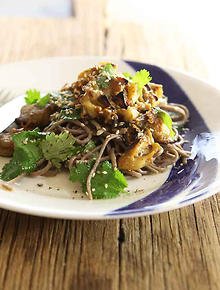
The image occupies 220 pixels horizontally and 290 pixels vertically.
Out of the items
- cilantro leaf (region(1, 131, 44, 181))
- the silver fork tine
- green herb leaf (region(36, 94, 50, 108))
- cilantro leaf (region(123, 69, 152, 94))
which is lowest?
the silver fork tine

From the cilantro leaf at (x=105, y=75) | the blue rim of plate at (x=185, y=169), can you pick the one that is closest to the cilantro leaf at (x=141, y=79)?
the cilantro leaf at (x=105, y=75)

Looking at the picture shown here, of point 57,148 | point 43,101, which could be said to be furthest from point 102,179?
point 43,101

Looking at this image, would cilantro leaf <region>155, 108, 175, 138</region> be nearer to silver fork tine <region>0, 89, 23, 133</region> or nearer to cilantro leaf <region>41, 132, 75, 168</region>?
cilantro leaf <region>41, 132, 75, 168</region>

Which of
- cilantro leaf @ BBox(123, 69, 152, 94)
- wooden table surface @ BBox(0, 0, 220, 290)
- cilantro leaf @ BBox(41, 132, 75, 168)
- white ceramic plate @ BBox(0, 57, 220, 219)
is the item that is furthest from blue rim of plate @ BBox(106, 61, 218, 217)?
cilantro leaf @ BBox(41, 132, 75, 168)

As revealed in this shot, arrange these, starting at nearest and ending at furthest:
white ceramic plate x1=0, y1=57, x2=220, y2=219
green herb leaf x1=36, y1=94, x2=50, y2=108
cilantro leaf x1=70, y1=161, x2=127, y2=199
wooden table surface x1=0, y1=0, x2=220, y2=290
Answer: wooden table surface x1=0, y1=0, x2=220, y2=290
white ceramic plate x1=0, y1=57, x2=220, y2=219
cilantro leaf x1=70, y1=161, x2=127, y2=199
green herb leaf x1=36, y1=94, x2=50, y2=108

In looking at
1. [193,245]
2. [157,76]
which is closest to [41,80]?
[157,76]

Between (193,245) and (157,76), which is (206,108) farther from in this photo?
(193,245)

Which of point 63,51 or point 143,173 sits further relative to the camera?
point 63,51
